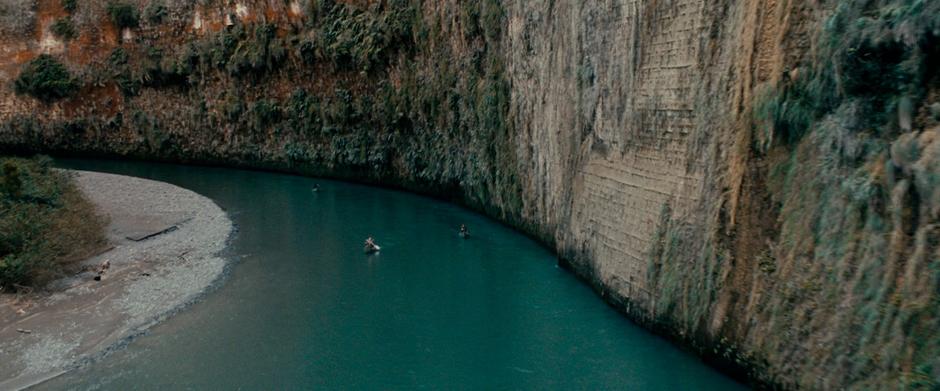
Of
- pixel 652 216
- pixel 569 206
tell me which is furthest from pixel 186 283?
pixel 652 216

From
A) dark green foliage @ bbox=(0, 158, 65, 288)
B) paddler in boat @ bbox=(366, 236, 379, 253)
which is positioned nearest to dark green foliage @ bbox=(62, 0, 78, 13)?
dark green foliage @ bbox=(0, 158, 65, 288)

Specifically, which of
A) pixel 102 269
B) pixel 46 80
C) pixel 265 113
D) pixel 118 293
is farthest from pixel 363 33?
pixel 46 80

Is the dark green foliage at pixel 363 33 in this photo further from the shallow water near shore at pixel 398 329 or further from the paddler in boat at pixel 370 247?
the paddler in boat at pixel 370 247

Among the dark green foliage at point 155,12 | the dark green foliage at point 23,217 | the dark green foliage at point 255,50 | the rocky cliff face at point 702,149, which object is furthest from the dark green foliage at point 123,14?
the dark green foliage at point 23,217

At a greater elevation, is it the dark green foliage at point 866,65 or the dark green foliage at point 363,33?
the dark green foliage at point 363,33

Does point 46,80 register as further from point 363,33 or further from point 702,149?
point 702,149

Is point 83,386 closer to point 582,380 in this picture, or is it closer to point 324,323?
point 324,323
